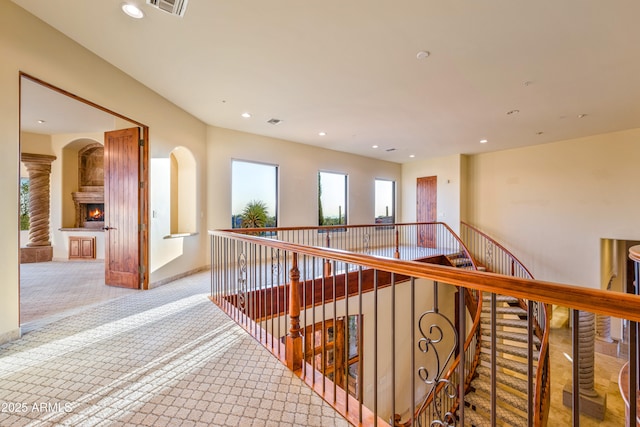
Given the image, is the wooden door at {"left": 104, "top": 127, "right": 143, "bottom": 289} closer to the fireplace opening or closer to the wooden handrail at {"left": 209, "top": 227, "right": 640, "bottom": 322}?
the fireplace opening

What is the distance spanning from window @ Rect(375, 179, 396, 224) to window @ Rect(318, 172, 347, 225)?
4.76 ft

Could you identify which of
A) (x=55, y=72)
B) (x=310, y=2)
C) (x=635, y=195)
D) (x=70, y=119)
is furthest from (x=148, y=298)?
(x=635, y=195)

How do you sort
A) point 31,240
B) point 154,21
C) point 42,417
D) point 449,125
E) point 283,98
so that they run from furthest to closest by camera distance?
point 31,240
point 449,125
point 283,98
point 154,21
point 42,417

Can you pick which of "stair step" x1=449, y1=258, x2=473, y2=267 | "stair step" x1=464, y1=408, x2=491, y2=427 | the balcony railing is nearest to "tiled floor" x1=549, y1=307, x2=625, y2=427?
the balcony railing

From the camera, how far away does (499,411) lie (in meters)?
→ 5.11

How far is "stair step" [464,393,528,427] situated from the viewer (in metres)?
4.82

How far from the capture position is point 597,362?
22.4 feet

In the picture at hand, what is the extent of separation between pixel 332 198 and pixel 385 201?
93.6 inches

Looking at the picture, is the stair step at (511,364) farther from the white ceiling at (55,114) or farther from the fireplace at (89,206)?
the fireplace at (89,206)

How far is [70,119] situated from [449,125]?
7740 mm

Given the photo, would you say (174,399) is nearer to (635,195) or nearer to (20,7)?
(20,7)

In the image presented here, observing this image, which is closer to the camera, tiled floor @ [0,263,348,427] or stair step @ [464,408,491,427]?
tiled floor @ [0,263,348,427]

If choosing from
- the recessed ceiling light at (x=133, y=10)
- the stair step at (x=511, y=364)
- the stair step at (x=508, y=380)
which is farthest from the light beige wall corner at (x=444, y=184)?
the recessed ceiling light at (x=133, y=10)

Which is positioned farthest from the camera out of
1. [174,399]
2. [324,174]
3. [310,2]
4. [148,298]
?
[324,174]
